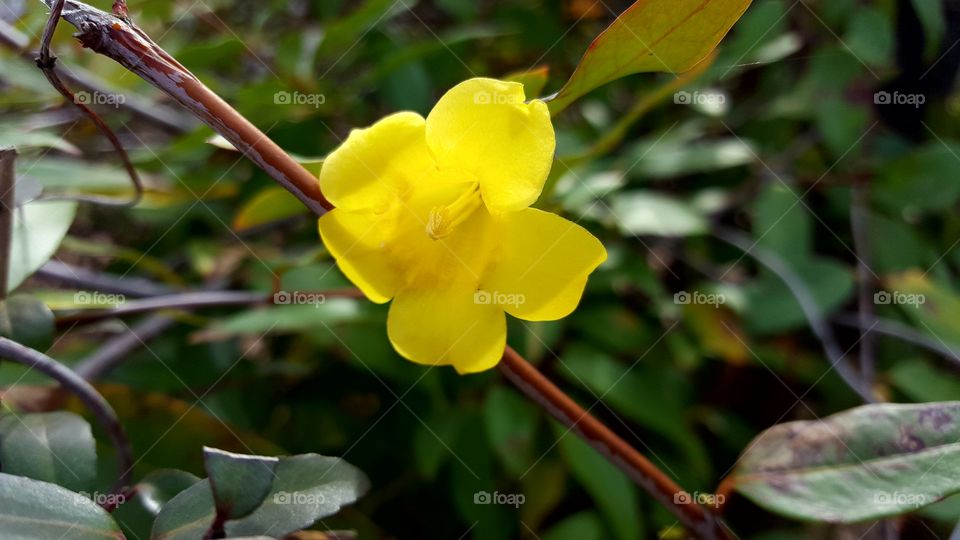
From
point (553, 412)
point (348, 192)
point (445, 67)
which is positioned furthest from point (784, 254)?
point (348, 192)

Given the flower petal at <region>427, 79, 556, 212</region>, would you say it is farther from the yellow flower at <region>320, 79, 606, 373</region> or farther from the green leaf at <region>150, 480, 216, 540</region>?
the green leaf at <region>150, 480, 216, 540</region>

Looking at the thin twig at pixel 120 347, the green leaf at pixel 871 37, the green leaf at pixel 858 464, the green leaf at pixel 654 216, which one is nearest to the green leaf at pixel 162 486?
the thin twig at pixel 120 347

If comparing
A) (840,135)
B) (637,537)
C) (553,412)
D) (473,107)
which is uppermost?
(473,107)

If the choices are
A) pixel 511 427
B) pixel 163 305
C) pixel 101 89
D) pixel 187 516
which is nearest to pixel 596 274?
pixel 511 427

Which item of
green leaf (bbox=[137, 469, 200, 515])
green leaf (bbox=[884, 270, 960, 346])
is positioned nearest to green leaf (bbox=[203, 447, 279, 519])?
green leaf (bbox=[137, 469, 200, 515])

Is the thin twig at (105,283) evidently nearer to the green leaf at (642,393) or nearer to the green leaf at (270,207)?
the green leaf at (270,207)

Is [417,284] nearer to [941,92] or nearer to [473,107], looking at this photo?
[473,107]
